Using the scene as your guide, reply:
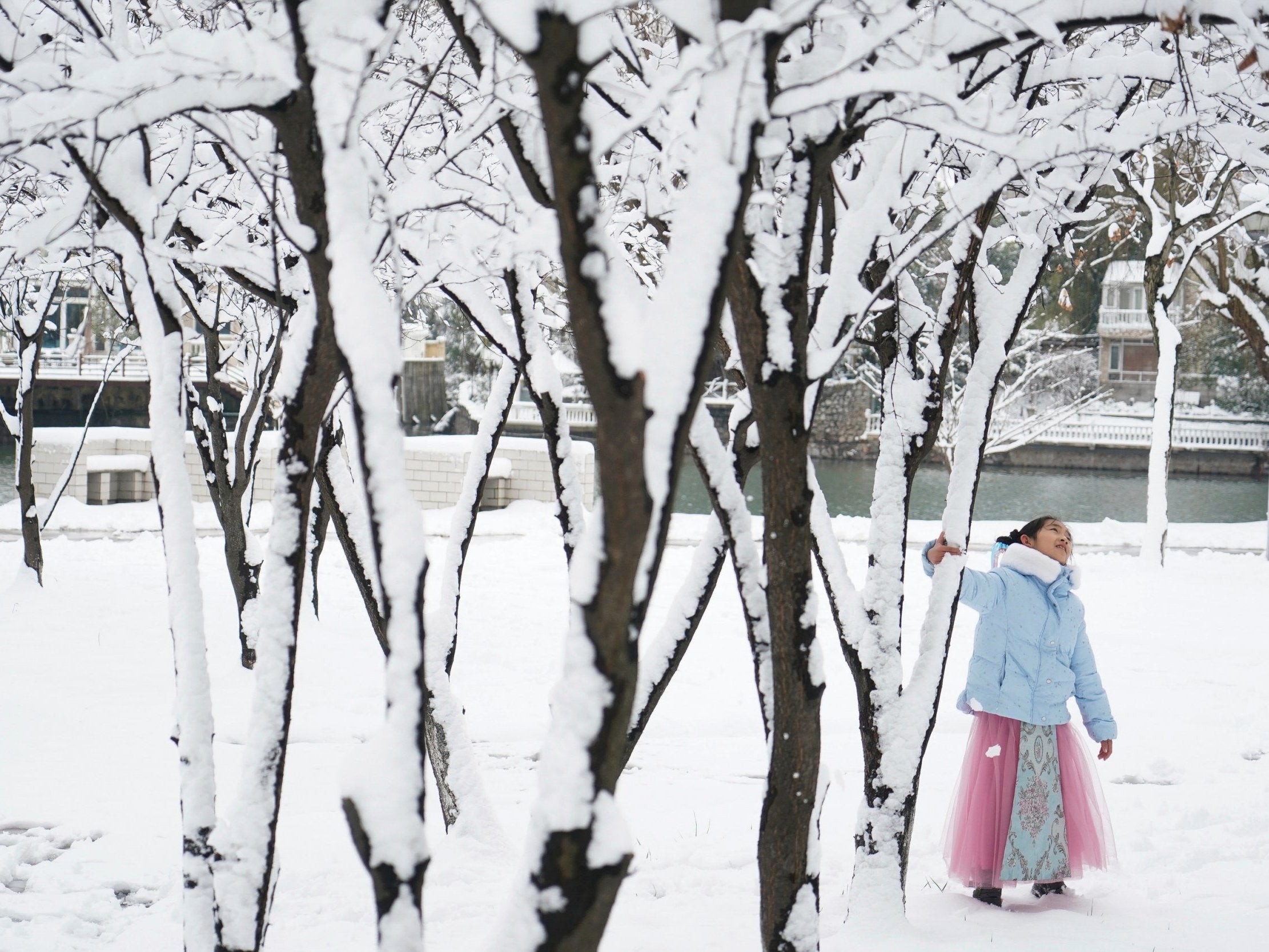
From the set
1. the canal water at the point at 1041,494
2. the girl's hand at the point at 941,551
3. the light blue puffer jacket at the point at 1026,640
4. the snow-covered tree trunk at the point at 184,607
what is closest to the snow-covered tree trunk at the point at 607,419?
the snow-covered tree trunk at the point at 184,607

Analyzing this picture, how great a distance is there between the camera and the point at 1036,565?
164 inches

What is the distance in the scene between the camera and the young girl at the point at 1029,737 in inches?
161

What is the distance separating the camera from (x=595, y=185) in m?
1.90

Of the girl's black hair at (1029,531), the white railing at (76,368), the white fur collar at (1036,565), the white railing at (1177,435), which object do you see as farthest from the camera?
the white railing at (76,368)

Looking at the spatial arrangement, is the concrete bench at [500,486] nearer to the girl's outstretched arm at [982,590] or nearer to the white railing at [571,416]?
the girl's outstretched arm at [982,590]

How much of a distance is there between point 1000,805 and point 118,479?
1652cm

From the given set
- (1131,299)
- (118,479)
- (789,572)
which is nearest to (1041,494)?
(118,479)

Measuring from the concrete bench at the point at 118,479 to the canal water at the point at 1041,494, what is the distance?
5582mm

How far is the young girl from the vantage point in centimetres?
408

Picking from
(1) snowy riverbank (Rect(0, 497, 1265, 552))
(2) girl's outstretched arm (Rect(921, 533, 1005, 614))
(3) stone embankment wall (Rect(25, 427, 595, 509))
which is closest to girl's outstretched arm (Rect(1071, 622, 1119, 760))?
(2) girl's outstretched arm (Rect(921, 533, 1005, 614))

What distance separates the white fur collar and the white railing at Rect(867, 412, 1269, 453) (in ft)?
89.9

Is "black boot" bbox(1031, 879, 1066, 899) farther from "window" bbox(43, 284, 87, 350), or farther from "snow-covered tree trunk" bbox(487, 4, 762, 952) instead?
"window" bbox(43, 284, 87, 350)

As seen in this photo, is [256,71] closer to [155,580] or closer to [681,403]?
[681,403]

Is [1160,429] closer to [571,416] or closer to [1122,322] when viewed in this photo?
[571,416]
